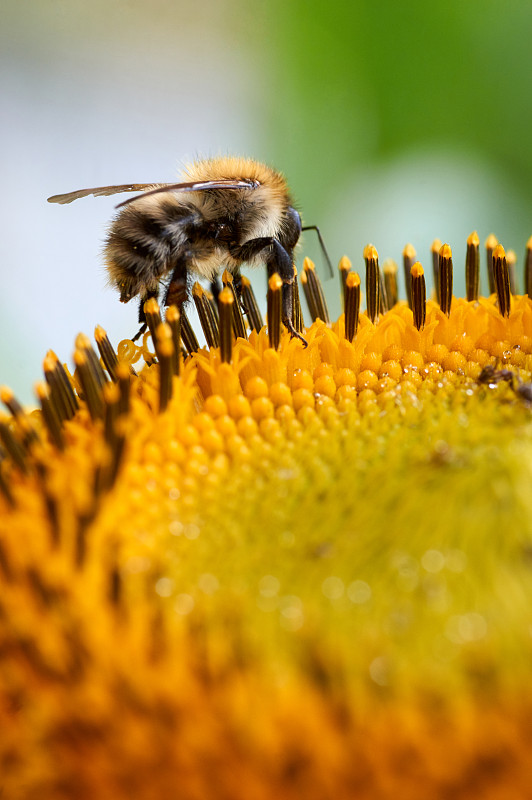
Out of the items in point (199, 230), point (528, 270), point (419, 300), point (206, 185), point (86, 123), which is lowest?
point (528, 270)

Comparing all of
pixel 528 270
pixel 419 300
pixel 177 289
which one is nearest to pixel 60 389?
pixel 177 289

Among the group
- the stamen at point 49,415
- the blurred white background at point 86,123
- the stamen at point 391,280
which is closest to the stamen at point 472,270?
the stamen at point 391,280

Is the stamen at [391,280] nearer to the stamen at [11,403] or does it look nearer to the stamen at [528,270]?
the stamen at [528,270]

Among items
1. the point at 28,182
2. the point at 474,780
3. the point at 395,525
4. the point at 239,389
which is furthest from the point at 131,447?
the point at 28,182

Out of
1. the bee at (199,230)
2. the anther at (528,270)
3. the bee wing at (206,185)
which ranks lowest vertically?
the anther at (528,270)

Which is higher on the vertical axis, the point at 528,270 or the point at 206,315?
the point at 206,315

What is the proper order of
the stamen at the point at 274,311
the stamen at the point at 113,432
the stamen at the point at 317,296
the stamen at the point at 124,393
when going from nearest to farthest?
1. the stamen at the point at 113,432
2. the stamen at the point at 124,393
3. the stamen at the point at 274,311
4. the stamen at the point at 317,296

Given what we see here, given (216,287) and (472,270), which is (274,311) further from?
(472,270)
